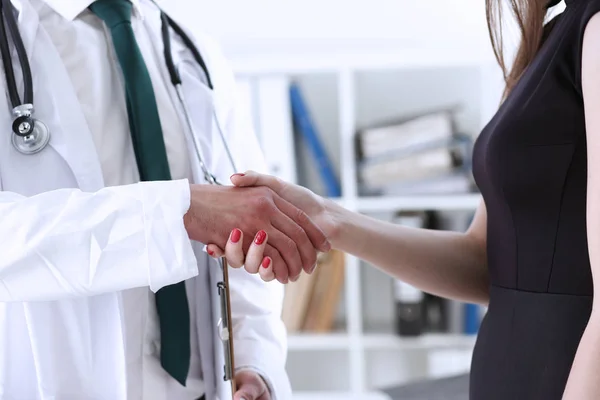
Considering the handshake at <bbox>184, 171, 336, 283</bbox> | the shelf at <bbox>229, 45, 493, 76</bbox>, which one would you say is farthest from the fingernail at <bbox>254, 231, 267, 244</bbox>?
the shelf at <bbox>229, 45, 493, 76</bbox>

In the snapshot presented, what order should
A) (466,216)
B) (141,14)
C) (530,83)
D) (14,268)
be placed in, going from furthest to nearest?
(466,216) → (141,14) → (530,83) → (14,268)

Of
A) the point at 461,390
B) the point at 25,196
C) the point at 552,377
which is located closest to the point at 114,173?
the point at 25,196

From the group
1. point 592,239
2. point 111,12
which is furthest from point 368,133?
point 592,239

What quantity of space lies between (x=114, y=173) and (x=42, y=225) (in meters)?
0.21

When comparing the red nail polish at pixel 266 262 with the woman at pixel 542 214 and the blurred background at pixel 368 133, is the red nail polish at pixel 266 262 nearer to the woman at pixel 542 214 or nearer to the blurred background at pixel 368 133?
the woman at pixel 542 214

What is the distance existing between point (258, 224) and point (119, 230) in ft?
0.74

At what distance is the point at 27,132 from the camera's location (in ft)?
3.70

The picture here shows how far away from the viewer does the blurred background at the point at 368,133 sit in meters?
2.90

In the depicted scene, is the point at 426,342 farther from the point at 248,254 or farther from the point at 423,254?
the point at 248,254

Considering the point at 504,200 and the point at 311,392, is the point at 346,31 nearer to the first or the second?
the point at 311,392

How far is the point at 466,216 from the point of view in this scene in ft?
9.98

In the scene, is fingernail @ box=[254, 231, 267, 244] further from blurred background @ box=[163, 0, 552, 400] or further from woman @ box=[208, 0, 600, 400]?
blurred background @ box=[163, 0, 552, 400]

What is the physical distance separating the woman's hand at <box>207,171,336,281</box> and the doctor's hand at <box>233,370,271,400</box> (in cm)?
20

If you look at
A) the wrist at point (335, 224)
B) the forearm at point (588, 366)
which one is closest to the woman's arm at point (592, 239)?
the forearm at point (588, 366)
